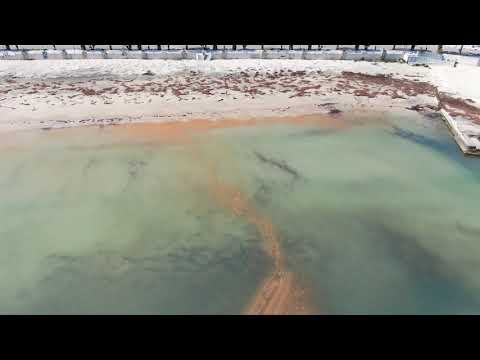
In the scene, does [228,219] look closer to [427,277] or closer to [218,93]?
[427,277]

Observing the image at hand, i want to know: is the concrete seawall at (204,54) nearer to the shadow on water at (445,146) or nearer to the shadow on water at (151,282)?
the shadow on water at (445,146)

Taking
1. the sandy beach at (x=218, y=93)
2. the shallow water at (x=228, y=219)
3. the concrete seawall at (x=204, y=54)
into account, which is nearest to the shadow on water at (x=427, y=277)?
the shallow water at (x=228, y=219)

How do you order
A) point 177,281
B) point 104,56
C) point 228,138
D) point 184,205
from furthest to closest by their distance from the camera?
point 104,56 → point 228,138 → point 184,205 → point 177,281

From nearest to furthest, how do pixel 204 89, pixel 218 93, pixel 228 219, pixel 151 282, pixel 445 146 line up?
pixel 151 282, pixel 228 219, pixel 445 146, pixel 218 93, pixel 204 89

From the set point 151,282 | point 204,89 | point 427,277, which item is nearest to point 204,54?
point 204,89

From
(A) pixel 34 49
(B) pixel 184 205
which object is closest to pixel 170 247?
(B) pixel 184 205

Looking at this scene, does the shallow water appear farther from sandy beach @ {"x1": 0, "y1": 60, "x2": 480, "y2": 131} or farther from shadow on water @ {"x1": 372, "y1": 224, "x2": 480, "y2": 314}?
sandy beach @ {"x1": 0, "y1": 60, "x2": 480, "y2": 131}

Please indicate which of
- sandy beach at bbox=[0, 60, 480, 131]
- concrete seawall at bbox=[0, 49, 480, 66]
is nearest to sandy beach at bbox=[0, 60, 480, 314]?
sandy beach at bbox=[0, 60, 480, 131]

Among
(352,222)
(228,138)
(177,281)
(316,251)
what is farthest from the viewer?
(228,138)
